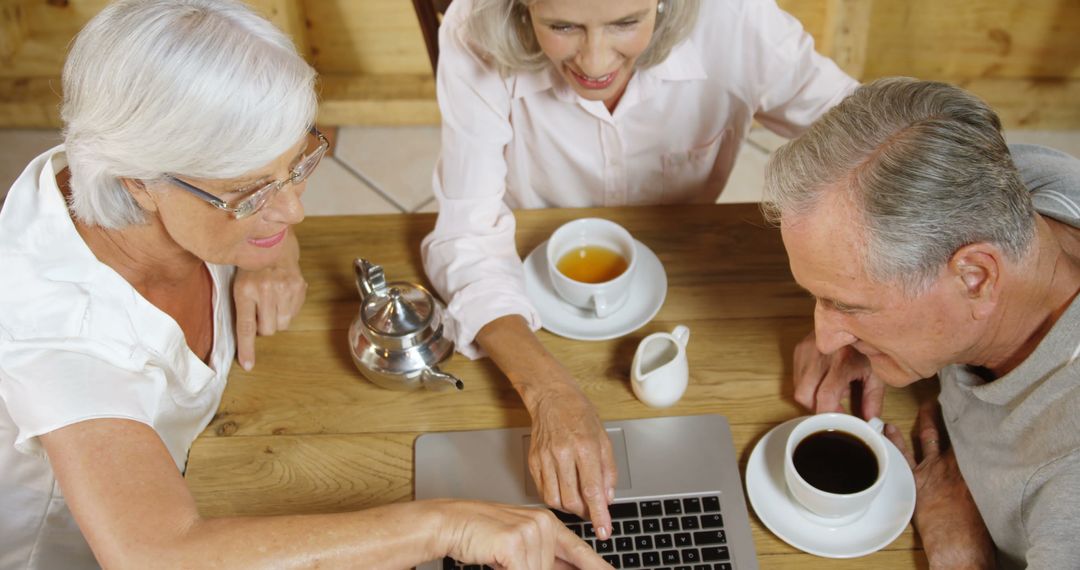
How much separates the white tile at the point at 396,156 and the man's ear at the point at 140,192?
176 cm

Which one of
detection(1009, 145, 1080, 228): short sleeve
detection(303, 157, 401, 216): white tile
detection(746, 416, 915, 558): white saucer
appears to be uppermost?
detection(1009, 145, 1080, 228): short sleeve

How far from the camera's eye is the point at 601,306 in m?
1.42

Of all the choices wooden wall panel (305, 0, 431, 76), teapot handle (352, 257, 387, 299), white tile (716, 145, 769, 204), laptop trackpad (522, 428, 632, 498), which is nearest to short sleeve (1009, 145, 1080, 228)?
laptop trackpad (522, 428, 632, 498)

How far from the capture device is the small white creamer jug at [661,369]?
1316 mm

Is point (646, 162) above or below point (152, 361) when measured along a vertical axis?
below

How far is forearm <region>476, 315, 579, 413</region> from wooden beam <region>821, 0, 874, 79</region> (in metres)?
1.71

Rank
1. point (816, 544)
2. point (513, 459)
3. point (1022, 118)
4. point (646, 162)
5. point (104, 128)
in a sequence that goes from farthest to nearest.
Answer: point (1022, 118), point (646, 162), point (513, 459), point (816, 544), point (104, 128)

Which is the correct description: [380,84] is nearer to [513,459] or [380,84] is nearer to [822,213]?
[513,459]

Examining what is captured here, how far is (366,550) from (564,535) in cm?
24

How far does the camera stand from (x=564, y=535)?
1.17 m

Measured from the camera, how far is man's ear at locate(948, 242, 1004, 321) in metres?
1.04

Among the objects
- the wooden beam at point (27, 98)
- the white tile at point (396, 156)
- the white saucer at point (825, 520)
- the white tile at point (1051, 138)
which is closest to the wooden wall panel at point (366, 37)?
the white tile at point (396, 156)

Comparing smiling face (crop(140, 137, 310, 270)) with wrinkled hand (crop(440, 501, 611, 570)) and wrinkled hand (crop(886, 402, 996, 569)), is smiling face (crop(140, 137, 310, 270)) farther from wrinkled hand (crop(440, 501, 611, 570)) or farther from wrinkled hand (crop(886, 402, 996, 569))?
wrinkled hand (crop(886, 402, 996, 569))

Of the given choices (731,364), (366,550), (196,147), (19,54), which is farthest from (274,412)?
(19,54)
